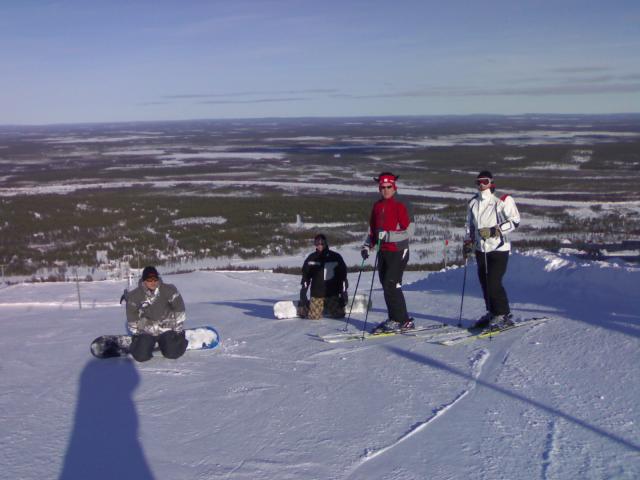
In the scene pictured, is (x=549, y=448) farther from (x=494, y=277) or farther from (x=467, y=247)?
(x=467, y=247)

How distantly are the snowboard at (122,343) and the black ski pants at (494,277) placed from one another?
2.64 metres

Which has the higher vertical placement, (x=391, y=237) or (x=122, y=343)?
(x=391, y=237)

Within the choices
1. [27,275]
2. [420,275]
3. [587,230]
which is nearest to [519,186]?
[587,230]

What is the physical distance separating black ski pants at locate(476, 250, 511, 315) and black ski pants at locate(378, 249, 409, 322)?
0.74m

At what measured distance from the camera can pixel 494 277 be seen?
20.5ft

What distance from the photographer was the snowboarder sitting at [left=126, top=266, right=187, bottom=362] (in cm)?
600

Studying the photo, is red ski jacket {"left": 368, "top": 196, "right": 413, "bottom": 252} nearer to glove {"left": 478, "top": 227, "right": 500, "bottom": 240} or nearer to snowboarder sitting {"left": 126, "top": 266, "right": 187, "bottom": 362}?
glove {"left": 478, "top": 227, "right": 500, "bottom": 240}

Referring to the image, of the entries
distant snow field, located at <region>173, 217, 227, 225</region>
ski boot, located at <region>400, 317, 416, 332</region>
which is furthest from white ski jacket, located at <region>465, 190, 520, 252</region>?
distant snow field, located at <region>173, 217, 227, 225</region>

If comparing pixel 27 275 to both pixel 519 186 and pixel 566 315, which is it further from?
pixel 519 186

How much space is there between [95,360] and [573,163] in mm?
59803

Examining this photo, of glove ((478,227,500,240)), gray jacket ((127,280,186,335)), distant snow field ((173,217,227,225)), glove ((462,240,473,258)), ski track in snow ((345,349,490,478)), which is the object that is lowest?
distant snow field ((173,217,227,225))

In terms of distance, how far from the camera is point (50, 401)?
503 centimetres

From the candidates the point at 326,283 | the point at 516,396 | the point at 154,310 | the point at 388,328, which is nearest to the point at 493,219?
the point at 388,328

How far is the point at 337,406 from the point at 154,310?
88.1 inches
